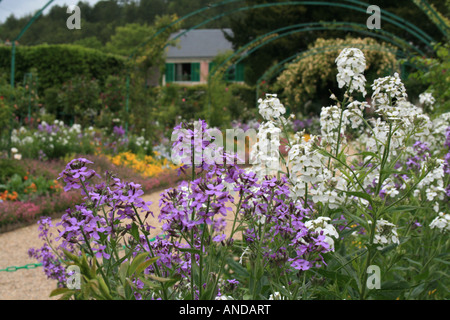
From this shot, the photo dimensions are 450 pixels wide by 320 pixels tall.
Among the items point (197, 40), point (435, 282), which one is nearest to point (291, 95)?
point (435, 282)

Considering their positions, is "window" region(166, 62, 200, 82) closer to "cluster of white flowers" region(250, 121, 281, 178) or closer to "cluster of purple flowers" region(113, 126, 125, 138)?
"cluster of purple flowers" region(113, 126, 125, 138)

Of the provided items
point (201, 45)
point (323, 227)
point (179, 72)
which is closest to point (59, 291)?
point (323, 227)

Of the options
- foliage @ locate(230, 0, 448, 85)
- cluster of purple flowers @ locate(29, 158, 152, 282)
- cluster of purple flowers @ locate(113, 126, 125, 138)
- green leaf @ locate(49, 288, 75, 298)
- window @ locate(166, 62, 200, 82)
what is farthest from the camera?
window @ locate(166, 62, 200, 82)

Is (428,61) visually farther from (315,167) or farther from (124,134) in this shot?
(124,134)

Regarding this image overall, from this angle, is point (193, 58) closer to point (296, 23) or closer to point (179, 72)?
point (179, 72)

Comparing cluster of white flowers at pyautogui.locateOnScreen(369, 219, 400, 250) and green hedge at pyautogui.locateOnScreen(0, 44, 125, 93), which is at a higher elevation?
green hedge at pyautogui.locateOnScreen(0, 44, 125, 93)

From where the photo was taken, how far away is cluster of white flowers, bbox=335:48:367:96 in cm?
183

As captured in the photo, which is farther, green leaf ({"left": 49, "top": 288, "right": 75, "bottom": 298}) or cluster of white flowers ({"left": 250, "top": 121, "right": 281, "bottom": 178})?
cluster of white flowers ({"left": 250, "top": 121, "right": 281, "bottom": 178})

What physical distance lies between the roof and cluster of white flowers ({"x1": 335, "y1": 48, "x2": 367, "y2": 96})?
103ft

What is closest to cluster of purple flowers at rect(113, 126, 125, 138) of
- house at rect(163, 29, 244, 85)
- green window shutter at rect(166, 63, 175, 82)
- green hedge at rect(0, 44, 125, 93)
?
green hedge at rect(0, 44, 125, 93)

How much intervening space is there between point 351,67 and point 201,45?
111 ft

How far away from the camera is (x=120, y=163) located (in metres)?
8.52

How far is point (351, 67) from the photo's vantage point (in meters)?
1.88

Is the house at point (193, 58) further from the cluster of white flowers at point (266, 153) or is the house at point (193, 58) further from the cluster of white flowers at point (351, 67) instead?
the cluster of white flowers at point (266, 153)
